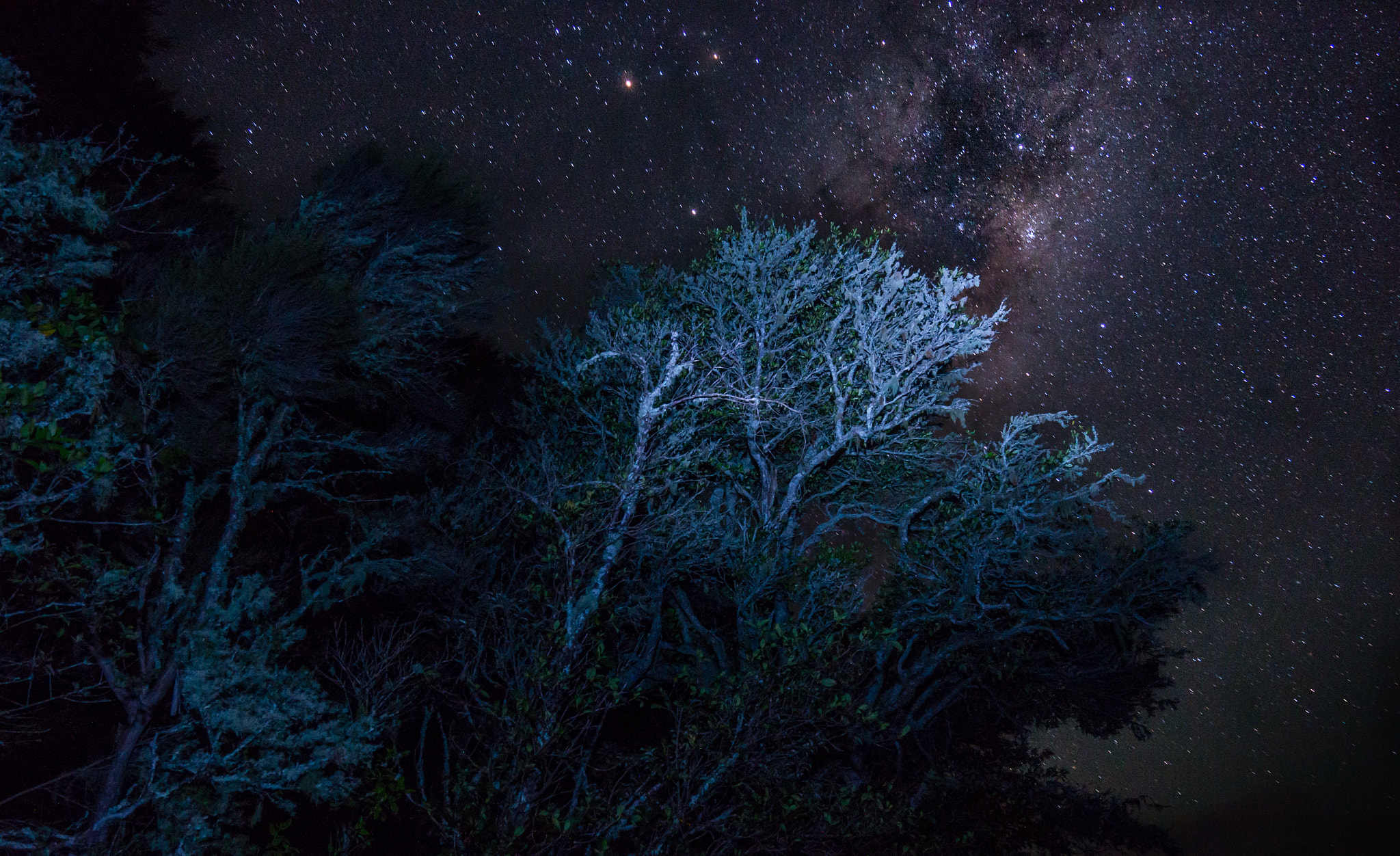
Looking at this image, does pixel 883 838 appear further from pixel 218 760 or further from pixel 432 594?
pixel 432 594

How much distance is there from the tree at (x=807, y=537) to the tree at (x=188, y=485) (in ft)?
6.87

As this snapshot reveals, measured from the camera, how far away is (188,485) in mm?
10852

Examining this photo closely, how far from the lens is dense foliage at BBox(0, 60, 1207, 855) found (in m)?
6.59

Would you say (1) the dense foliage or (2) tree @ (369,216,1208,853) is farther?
(2) tree @ (369,216,1208,853)

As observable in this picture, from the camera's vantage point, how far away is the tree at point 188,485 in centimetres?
695

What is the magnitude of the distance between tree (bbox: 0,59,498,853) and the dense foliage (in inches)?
2.3

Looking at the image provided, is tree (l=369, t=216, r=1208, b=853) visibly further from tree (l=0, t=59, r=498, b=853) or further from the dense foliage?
tree (l=0, t=59, r=498, b=853)

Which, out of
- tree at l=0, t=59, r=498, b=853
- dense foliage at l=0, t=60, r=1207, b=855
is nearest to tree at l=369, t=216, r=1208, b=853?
dense foliage at l=0, t=60, r=1207, b=855

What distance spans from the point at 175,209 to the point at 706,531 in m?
12.2

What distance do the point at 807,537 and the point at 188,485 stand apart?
9831 millimetres

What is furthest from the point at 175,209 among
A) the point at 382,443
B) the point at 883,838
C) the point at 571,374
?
the point at 883,838

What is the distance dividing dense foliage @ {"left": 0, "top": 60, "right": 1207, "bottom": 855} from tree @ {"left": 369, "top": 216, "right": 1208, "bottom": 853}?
0.32 ft

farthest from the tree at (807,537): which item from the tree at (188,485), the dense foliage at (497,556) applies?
the tree at (188,485)

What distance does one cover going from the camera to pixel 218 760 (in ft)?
25.1
